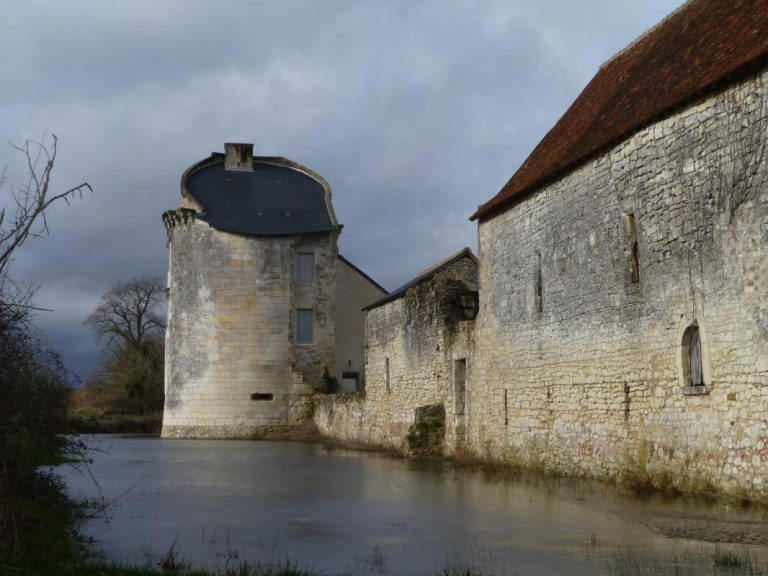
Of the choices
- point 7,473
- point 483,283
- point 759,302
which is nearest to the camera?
point 7,473

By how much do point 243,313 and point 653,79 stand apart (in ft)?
66.9

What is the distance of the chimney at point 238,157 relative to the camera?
3462 cm

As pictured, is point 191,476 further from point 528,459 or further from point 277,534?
point 277,534

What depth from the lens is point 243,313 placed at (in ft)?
103

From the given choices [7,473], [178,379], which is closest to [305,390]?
[178,379]

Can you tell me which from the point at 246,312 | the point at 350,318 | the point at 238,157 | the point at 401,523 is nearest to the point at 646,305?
the point at 401,523

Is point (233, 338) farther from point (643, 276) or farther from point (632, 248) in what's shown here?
point (643, 276)

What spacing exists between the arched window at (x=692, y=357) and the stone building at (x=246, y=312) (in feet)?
71.5

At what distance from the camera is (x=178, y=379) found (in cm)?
3164

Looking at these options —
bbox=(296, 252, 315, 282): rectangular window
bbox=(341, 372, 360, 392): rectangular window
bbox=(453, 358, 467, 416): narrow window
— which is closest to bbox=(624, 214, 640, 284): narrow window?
bbox=(453, 358, 467, 416): narrow window

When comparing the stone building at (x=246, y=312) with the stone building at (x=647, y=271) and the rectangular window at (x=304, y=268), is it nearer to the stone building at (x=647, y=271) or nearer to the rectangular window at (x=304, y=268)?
the rectangular window at (x=304, y=268)

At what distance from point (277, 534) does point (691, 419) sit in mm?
5436

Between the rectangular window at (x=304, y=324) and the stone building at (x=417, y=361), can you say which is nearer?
the stone building at (x=417, y=361)

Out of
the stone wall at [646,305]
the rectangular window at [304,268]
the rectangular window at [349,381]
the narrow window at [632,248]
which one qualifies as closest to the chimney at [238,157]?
the rectangular window at [304,268]
